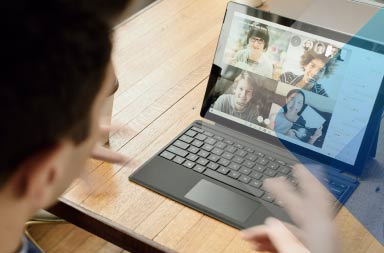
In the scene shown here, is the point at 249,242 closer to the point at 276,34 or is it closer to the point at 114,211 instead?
the point at 114,211

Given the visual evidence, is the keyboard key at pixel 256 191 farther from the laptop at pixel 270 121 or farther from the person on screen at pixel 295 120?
the person on screen at pixel 295 120

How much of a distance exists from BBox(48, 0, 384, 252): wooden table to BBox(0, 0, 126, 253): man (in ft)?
0.63

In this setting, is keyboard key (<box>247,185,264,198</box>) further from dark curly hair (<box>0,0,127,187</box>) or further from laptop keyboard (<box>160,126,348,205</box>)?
dark curly hair (<box>0,0,127,187</box>)

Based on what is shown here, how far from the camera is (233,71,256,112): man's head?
118 cm

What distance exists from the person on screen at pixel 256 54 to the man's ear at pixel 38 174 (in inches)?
26.6

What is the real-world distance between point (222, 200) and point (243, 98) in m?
0.24

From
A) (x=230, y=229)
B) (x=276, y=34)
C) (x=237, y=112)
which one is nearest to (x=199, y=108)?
(x=237, y=112)

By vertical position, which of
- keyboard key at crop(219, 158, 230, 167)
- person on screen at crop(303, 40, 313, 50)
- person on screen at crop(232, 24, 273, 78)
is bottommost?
keyboard key at crop(219, 158, 230, 167)

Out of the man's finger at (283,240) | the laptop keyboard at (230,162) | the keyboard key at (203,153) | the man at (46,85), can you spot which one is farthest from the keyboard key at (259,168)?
the man at (46,85)

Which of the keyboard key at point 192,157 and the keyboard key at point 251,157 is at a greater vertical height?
the keyboard key at point 251,157

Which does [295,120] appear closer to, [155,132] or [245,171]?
[245,171]

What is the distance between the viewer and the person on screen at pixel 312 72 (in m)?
1.11

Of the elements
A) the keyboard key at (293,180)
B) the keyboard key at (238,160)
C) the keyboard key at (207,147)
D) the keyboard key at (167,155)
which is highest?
the keyboard key at (293,180)

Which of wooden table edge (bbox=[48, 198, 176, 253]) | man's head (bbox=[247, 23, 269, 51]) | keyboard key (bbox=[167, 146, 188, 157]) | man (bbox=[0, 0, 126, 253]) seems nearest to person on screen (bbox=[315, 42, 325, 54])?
man's head (bbox=[247, 23, 269, 51])
